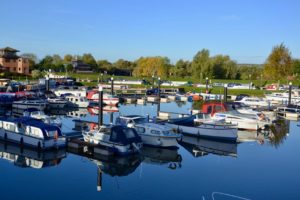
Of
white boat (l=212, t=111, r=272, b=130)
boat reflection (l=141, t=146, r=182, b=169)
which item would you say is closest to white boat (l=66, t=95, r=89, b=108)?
white boat (l=212, t=111, r=272, b=130)

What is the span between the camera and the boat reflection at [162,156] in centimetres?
2250

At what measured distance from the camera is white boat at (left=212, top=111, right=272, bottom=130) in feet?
109

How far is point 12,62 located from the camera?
9162 cm

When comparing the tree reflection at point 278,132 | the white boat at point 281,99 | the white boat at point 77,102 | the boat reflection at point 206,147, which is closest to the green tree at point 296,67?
the white boat at point 281,99

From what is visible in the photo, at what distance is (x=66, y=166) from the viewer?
21.2m

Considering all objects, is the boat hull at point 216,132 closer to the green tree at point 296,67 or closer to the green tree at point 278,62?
the green tree at point 278,62

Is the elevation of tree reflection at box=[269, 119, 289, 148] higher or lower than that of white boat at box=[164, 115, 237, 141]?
lower

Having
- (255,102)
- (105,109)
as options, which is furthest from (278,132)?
(105,109)

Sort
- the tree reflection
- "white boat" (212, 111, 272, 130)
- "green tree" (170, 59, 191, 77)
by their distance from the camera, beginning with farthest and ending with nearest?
"green tree" (170, 59, 191, 77)
"white boat" (212, 111, 272, 130)
the tree reflection

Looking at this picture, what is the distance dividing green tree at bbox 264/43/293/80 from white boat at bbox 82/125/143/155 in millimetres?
54383

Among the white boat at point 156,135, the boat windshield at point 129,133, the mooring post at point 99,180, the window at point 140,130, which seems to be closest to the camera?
the mooring post at point 99,180

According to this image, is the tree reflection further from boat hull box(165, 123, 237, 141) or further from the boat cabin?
the boat cabin

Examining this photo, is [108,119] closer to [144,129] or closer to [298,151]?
[144,129]

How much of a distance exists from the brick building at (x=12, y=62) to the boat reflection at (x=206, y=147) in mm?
72590
